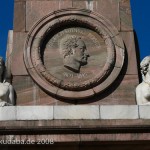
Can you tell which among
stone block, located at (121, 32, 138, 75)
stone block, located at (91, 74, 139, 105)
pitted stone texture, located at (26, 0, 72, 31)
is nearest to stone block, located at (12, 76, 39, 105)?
stone block, located at (91, 74, 139, 105)

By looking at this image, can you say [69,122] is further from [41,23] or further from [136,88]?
[41,23]

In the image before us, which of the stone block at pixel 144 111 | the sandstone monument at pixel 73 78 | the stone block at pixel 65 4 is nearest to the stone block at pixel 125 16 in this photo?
the sandstone monument at pixel 73 78

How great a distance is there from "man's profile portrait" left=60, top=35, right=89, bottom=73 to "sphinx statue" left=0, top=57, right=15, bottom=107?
1.55 meters

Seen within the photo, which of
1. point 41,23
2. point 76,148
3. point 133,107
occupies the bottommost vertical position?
point 76,148

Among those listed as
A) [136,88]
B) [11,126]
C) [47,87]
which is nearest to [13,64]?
[47,87]

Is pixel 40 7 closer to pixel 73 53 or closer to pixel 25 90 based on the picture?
pixel 73 53

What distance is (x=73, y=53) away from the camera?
13102 mm

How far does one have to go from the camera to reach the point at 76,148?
11406 mm

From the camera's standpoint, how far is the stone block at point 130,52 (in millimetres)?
13070

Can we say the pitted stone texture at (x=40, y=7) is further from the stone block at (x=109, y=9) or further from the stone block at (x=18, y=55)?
the stone block at (x=109, y=9)

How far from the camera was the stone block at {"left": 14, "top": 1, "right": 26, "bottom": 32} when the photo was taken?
1347 centimetres

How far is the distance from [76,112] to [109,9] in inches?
135

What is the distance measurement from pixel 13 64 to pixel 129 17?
3.39 m

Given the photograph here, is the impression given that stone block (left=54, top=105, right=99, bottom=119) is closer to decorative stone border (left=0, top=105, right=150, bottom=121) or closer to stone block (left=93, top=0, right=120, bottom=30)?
decorative stone border (left=0, top=105, right=150, bottom=121)
